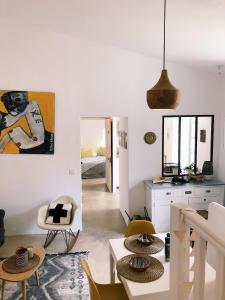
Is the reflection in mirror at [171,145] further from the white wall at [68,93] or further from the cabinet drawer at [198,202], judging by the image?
the cabinet drawer at [198,202]

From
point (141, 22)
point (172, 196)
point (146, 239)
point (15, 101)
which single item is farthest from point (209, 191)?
point (15, 101)

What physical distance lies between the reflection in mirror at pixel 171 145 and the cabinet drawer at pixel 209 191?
607 millimetres

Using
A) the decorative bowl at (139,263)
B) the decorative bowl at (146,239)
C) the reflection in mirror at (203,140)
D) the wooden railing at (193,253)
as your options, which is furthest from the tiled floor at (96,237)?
the wooden railing at (193,253)

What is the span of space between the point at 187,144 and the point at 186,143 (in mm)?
28

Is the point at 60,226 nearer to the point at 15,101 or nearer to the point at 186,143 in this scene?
the point at 15,101

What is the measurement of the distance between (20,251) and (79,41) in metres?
3.50

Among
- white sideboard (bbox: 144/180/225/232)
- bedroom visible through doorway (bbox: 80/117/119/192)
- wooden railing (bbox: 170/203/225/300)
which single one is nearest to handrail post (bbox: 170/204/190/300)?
wooden railing (bbox: 170/203/225/300)

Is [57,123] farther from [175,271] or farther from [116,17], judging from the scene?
[175,271]

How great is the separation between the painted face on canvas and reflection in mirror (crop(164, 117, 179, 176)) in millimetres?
2614

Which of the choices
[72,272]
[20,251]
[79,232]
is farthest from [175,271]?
[79,232]

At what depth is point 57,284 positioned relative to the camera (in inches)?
142

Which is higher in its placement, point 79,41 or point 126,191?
point 79,41

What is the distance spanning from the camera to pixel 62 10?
368 centimetres

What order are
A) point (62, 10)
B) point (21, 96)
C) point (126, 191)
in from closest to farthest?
point (62, 10)
point (21, 96)
point (126, 191)
